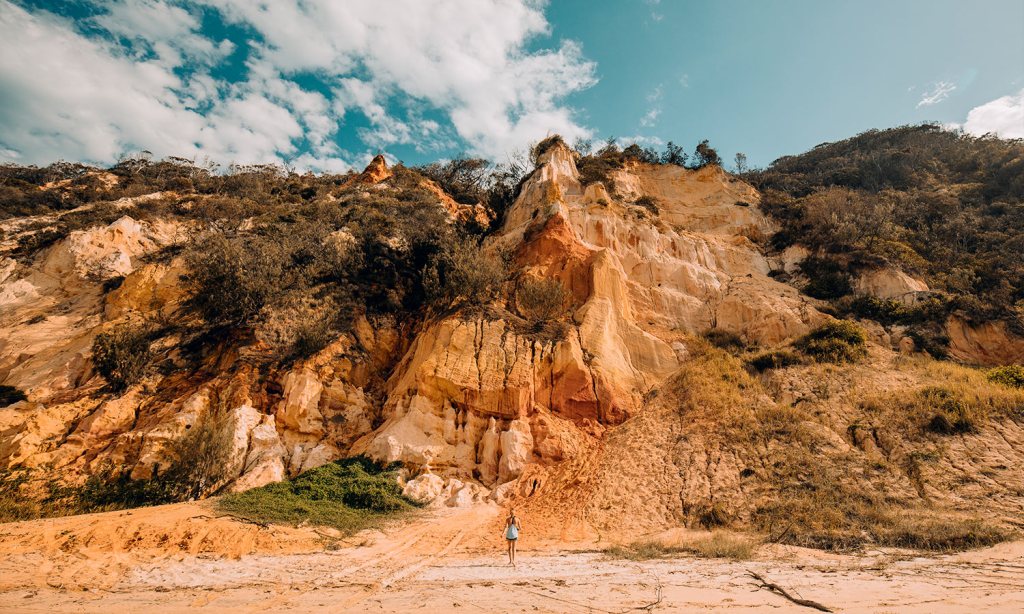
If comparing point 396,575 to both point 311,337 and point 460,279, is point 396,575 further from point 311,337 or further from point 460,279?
point 460,279

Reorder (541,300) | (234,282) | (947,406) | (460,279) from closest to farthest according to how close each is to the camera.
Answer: (947,406) → (234,282) → (460,279) → (541,300)

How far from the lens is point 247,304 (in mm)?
17844

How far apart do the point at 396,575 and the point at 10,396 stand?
15.7 metres

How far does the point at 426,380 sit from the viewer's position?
16.5 meters

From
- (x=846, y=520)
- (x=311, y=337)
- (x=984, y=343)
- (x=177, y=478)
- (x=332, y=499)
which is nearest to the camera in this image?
(x=846, y=520)

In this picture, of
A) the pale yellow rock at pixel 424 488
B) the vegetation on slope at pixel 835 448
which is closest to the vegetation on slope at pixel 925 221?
the vegetation on slope at pixel 835 448

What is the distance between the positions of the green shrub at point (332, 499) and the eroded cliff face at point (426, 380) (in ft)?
2.30

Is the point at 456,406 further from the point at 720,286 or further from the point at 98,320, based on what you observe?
the point at 720,286

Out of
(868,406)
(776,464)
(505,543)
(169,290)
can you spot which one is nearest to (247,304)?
(169,290)

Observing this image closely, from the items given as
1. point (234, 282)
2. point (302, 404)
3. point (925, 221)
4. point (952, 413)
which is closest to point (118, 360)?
point (234, 282)

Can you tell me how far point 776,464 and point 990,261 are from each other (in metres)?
23.3

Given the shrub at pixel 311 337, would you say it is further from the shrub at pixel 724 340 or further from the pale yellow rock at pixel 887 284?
the pale yellow rock at pixel 887 284

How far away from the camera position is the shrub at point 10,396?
1495 centimetres

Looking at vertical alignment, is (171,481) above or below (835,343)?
below
